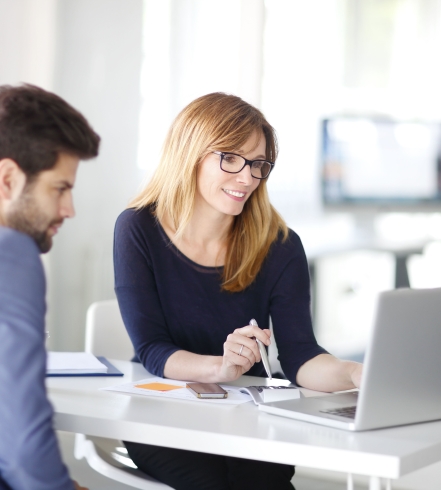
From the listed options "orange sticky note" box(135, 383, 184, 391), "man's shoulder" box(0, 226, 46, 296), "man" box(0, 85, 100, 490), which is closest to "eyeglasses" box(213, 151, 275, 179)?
"orange sticky note" box(135, 383, 184, 391)

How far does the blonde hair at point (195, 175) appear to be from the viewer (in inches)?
77.4

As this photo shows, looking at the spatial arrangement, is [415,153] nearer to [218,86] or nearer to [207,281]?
[218,86]

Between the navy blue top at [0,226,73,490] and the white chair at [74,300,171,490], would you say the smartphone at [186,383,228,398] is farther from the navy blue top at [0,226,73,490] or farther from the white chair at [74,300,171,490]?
the navy blue top at [0,226,73,490]

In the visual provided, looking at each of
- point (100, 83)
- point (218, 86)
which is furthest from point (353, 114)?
point (100, 83)

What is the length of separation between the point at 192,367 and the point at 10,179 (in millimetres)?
677

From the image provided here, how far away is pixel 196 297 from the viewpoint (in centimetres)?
199

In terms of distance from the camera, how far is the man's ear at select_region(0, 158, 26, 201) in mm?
1192

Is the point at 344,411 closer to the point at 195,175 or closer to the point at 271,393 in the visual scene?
the point at 271,393

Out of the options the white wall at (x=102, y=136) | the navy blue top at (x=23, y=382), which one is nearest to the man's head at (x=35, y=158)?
the navy blue top at (x=23, y=382)

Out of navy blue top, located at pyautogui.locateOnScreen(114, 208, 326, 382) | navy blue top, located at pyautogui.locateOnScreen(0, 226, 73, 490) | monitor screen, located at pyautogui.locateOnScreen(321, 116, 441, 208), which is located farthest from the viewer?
monitor screen, located at pyautogui.locateOnScreen(321, 116, 441, 208)

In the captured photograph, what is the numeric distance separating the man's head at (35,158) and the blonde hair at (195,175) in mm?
743

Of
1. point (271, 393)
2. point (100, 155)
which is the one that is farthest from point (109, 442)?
point (100, 155)

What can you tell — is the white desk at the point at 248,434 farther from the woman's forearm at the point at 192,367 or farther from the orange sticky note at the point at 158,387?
the woman's forearm at the point at 192,367

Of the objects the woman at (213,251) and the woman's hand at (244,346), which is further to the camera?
the woman at (213,251)
